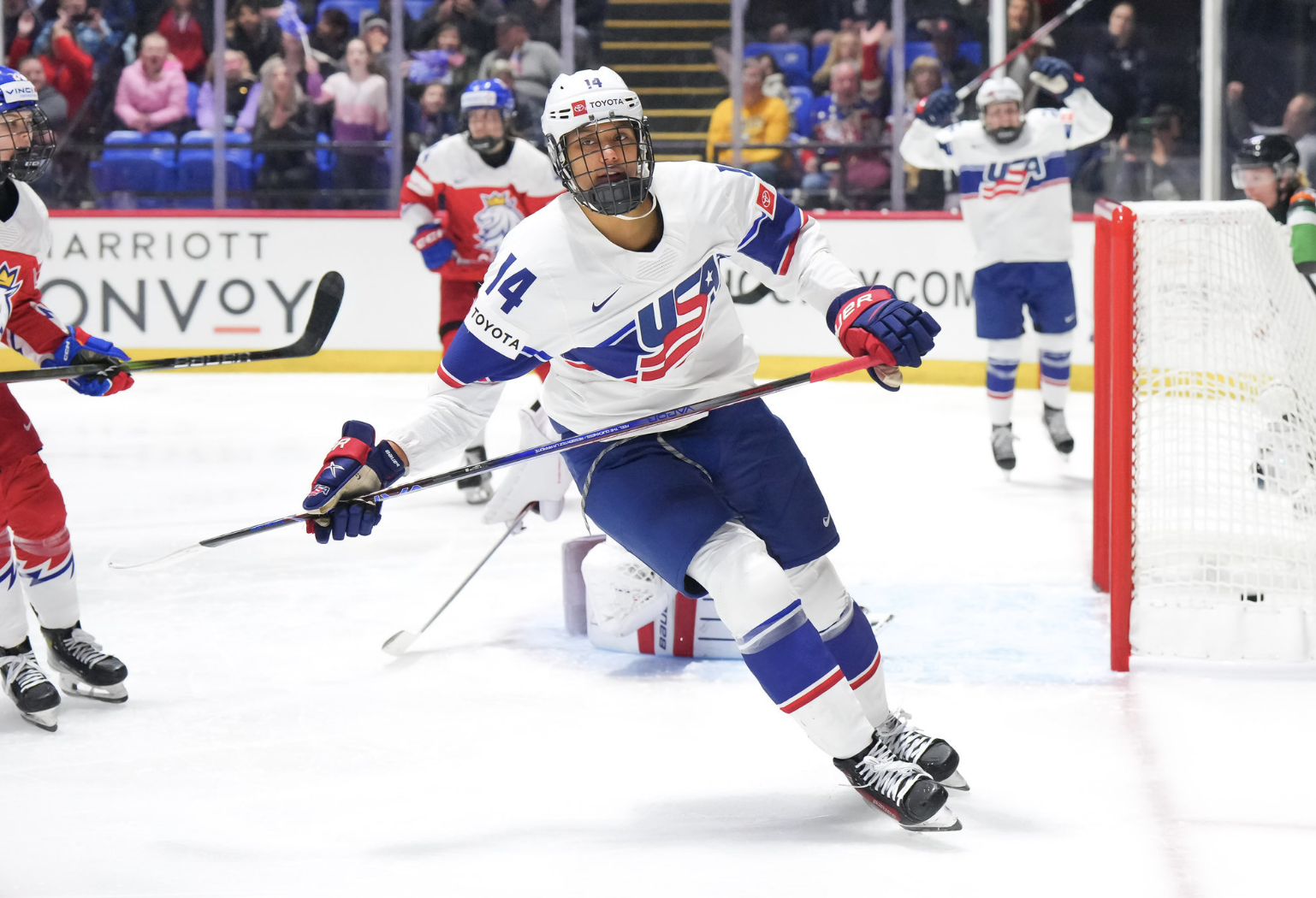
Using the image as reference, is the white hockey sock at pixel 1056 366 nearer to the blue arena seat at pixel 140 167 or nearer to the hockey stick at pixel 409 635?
the hockey stick at pixel 409 635

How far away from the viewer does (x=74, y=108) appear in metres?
8.56

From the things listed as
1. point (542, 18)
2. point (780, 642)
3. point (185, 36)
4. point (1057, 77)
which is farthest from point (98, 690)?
point (185, 36)

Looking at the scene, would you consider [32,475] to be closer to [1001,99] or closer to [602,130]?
[602,130]

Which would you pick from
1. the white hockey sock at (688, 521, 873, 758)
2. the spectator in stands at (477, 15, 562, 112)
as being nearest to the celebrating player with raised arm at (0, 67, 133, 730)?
the white hockey sock at (688, 521, 873, 758)

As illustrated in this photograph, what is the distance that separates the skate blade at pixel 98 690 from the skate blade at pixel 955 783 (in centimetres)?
154

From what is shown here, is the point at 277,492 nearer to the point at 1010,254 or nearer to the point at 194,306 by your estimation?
the point at 1010,254

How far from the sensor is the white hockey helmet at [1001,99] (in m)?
5.29

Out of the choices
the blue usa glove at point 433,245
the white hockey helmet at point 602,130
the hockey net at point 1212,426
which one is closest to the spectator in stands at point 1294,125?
the hockey net at point 1212,426

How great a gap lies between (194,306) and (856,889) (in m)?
6.54

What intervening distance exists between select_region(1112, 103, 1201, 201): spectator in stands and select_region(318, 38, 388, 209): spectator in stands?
3.93 metres

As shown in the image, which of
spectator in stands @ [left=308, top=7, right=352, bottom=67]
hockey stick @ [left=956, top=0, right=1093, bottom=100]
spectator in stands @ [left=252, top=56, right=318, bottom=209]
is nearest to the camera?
hockey stick @ [left=956, top=0, right=1093, bottom=100]

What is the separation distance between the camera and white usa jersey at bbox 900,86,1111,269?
17.6ft

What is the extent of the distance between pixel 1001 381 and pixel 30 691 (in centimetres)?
351

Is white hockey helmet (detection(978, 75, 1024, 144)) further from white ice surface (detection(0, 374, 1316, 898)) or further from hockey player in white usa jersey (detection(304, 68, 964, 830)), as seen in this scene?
hockey player in white usa jersey (detection(304, 68, 964, 830))
